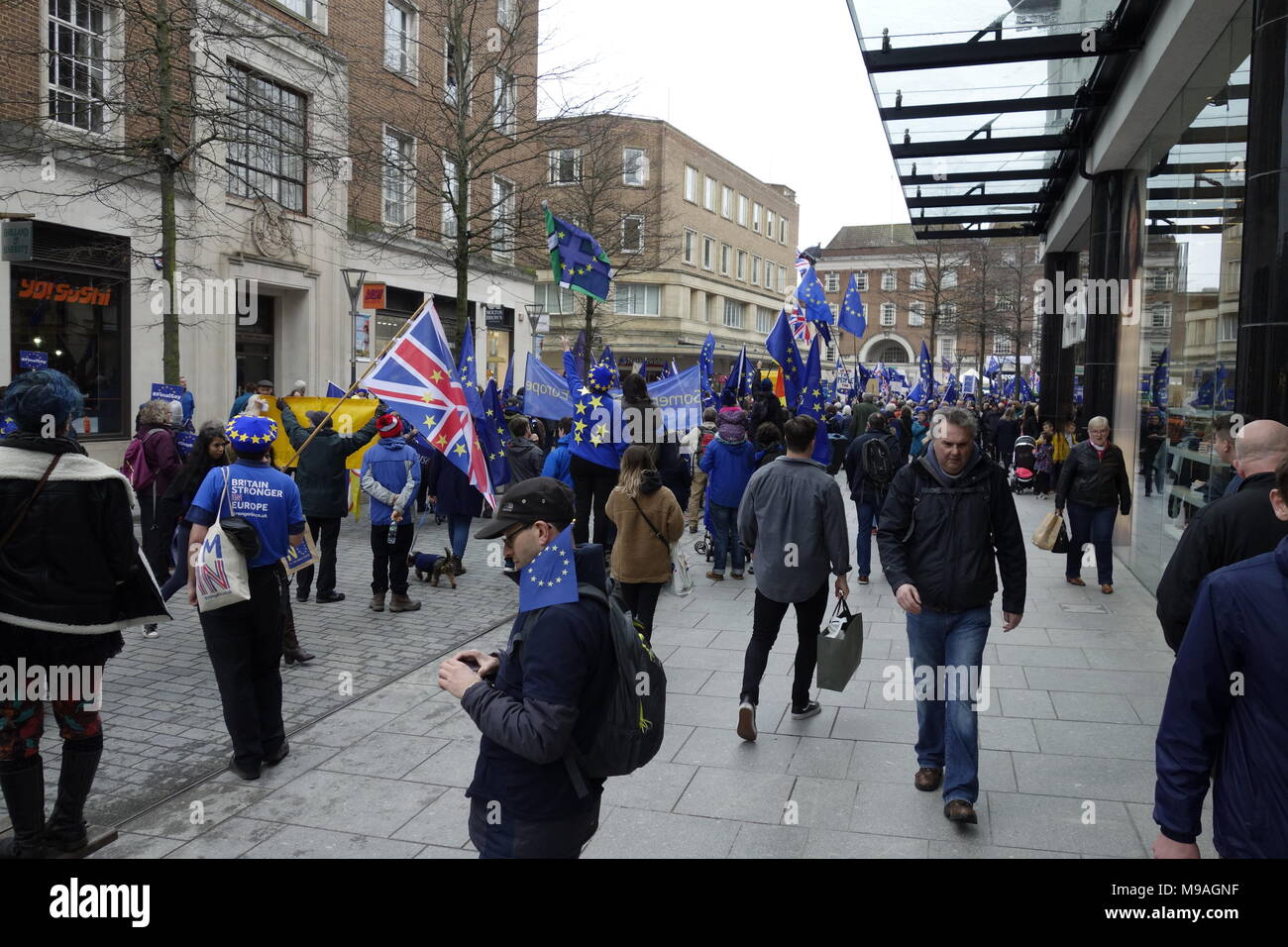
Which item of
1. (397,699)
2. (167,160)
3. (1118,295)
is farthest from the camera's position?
(1118,295)

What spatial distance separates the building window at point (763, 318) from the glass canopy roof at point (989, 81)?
45.9 metres

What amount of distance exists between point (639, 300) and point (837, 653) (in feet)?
149

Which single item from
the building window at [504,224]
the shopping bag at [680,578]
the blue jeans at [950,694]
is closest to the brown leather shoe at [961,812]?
the blue jeans at [950,694]

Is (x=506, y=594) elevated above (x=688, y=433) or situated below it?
below

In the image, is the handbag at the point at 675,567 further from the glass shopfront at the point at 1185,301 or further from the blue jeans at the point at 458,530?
the glass shopfront at the point at 1185,301

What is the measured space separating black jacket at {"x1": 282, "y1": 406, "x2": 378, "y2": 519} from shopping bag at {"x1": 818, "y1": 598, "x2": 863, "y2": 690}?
17.4 feet

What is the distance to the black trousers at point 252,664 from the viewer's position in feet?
17.3

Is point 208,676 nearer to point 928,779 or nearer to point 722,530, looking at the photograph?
point 928,779

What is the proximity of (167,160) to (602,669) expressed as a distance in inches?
414

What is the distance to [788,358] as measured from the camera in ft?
41.1

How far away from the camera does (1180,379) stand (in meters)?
9.73

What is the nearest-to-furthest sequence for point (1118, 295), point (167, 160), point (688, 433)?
1. point (167, 160)
2. point (1118, 295)
3. point (688, 433)
